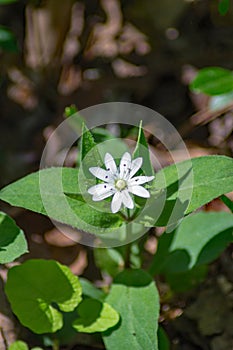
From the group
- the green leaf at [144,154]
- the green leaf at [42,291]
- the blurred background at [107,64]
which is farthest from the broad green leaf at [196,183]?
the blurred background at [107,64]

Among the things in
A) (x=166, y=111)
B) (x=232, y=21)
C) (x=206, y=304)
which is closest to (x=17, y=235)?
(x=206, y=304)

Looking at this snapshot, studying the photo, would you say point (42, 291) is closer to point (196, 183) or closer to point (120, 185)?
point (120, 185)

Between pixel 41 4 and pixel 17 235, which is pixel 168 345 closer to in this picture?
pixel 17 235

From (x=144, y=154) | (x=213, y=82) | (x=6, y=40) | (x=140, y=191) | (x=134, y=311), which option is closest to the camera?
(x=140, y=191)

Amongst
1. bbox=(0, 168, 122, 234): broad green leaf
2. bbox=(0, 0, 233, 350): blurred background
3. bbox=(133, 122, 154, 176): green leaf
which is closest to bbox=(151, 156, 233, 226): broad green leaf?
bbox=(133, 122, 154, 176): green leaf

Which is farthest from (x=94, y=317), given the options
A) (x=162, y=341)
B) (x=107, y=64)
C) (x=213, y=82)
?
(x=107, y=64)

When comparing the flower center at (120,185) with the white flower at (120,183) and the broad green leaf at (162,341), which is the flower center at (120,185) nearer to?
Answer: the white flower at (120,183)
